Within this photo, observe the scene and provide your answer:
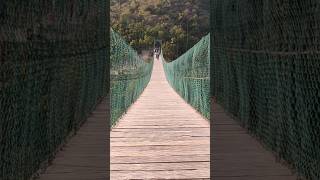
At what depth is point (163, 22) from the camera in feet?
392

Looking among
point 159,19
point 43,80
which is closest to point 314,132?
point 43,80

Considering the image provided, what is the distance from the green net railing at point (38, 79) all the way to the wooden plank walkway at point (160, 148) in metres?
1.03

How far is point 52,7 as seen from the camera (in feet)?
9.16

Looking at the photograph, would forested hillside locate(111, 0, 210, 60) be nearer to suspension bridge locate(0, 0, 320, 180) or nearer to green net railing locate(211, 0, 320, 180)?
suspension bridge locate(0, 0, 320, 180)

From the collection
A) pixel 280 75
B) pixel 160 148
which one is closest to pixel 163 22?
pixel 160 148

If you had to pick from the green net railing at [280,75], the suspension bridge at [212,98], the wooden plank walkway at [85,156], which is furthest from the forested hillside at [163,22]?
the green net railing at [280,75]

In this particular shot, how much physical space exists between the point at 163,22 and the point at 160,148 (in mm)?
114491

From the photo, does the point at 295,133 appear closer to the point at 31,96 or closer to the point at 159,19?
the point at 31,96

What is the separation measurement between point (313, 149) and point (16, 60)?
1300mm

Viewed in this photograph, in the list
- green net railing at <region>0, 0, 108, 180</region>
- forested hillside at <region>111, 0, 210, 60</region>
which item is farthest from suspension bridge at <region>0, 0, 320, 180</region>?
forested hillside at <region>111, 0, 210, 60</region>

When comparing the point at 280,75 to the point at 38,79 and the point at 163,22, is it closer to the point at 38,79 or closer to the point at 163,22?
the point at 38,79

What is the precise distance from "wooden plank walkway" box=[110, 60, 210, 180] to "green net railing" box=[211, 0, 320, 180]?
944mm

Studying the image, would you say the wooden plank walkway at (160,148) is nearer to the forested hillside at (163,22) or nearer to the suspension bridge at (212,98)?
the suspension bridge at (212,98)

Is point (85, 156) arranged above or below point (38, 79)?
below
